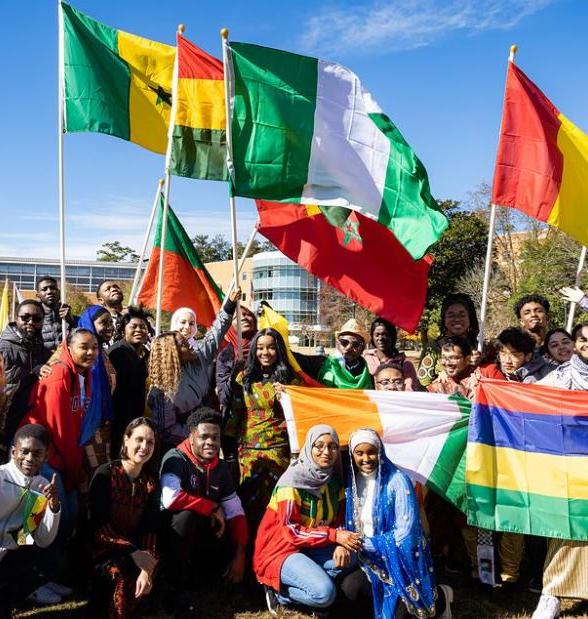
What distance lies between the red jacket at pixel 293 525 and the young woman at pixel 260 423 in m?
0.65

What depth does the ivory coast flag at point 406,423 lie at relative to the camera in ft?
18.5

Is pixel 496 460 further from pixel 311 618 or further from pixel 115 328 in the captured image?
pixel 115 328

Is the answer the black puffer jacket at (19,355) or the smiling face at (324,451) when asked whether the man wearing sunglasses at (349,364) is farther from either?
the black puffer jacket at (19,355)

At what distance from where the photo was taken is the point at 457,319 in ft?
22.0

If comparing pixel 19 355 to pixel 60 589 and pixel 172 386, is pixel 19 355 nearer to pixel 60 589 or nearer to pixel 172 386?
pixel 172 386

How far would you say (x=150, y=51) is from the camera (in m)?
7.34

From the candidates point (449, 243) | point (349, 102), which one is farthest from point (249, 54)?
point (449, 243)

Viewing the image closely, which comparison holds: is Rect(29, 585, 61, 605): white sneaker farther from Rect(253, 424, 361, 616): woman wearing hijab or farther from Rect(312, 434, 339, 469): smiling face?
Rect(312, 434, 339, 469): smiling face

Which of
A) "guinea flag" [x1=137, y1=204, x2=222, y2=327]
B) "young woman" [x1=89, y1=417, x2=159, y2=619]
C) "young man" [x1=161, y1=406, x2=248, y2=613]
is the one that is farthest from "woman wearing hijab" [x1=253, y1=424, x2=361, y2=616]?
"guinea flag" [x1=137, y1=204, x2=222, y2=327]

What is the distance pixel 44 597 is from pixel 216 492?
1.38 meters

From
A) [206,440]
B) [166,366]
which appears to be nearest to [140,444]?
[206,440]

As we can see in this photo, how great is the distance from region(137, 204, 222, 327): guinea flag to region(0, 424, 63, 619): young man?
13.6 feet

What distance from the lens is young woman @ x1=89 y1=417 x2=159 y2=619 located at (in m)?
4.66

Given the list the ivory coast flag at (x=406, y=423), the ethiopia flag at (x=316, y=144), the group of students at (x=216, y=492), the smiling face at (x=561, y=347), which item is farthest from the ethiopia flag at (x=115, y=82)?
the smiling face at (x=561, y=347)
